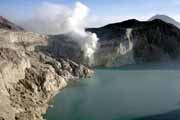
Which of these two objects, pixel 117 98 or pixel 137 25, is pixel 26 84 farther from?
pixel 137 25

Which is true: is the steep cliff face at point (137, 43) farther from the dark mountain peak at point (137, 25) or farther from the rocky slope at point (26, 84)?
the rocky slope at point (26, 84)

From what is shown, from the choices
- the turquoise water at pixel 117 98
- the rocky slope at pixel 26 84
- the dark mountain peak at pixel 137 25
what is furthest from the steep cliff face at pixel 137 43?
the rocky slope at pixel 26 84

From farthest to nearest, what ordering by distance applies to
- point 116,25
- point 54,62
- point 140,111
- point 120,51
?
point 116,25
point 120,51
point 54,62
point 140,111

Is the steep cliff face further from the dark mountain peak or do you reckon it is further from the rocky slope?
the rocky slope

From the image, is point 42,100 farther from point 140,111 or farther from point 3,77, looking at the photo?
point 140,111

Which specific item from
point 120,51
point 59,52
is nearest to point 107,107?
point 59,52

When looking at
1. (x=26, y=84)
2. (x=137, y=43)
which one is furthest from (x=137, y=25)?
(x=26, y=84)
